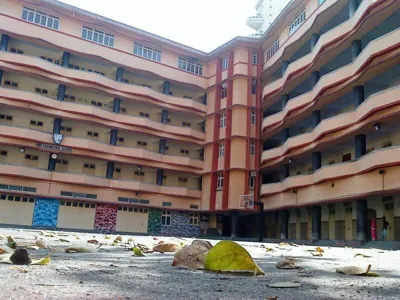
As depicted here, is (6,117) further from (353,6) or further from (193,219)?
(353,6)

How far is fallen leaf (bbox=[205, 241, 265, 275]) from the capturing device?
3332 mm

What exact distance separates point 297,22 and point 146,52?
14803 millimetres

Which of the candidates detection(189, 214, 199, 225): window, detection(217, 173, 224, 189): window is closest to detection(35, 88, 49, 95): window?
detection(217, 173, 224, 189): window

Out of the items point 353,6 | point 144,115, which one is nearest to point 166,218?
point 144,115

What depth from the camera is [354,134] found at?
80.9ft

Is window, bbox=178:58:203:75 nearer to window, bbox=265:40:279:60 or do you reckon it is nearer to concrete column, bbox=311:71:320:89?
window, bbox=265:40:279:60

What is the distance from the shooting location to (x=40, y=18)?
108 feet

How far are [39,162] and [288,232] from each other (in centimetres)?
2255

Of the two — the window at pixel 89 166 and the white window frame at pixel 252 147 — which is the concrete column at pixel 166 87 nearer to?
the white window frame at pixel 252 147

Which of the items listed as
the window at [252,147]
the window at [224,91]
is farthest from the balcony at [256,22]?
the window at [252,147]

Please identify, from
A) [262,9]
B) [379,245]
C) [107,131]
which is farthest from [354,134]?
[262,9]

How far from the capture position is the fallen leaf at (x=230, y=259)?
10.9ft

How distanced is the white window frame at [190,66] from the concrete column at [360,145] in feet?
68.5

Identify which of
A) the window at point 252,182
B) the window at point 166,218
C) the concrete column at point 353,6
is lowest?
the window at point 166,218
